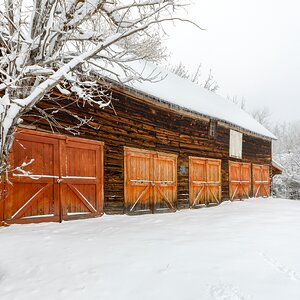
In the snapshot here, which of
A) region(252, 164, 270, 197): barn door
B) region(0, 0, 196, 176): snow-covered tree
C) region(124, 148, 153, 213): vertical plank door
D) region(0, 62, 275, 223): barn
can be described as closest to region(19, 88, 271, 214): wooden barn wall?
region(0, 62, 275, 223): barn

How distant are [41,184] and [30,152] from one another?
2.58 feet

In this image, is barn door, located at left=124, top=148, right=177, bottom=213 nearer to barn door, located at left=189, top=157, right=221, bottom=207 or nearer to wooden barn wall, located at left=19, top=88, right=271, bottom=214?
wooden barn wall, located at left=19, top=88, right=271, bottom=214

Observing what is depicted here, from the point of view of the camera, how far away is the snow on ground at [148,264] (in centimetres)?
372

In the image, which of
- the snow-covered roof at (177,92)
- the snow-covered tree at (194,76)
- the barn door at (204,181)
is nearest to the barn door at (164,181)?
the barn door at (204,181)

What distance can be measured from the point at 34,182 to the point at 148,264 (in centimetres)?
417

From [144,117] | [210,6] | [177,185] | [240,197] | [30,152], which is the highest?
[210,6]

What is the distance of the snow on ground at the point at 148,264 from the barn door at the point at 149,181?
3.59m

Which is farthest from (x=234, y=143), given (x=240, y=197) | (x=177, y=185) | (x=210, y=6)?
(x=210, y=6)

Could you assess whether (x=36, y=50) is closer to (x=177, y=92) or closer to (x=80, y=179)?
(x=80, y=179)

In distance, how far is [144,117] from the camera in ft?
35.8

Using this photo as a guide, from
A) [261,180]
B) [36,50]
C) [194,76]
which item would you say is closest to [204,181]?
[261,180]

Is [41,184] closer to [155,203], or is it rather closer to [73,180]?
[73,180]

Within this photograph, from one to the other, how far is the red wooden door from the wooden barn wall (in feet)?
1.13

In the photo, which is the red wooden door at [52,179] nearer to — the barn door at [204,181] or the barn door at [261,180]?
the barn door at [204,181]
